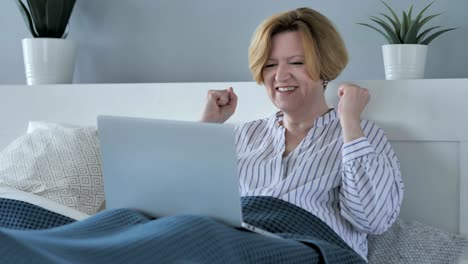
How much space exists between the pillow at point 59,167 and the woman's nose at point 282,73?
59cm

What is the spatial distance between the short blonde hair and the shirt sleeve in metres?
0.28

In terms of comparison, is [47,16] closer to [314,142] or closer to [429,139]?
[314,142]

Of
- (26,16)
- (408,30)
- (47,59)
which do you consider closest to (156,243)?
(408,30)

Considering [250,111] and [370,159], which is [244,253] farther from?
[250,111]

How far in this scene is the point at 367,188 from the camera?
5.98ft

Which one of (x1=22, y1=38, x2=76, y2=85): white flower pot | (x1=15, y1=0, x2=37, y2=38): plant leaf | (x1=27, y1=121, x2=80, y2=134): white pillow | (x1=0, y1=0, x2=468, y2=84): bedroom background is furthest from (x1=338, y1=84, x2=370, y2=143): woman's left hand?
(x1=15, y1=0, x2=37, y2=38): plant leaf

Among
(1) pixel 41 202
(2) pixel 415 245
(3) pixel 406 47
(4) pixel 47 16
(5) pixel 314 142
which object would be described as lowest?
(2) pixel 415 245

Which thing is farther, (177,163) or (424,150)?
(424,150)

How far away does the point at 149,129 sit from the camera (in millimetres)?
1484

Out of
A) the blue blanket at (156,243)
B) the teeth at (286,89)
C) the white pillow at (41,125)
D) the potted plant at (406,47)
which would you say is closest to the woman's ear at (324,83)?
the teeth at (286,89)

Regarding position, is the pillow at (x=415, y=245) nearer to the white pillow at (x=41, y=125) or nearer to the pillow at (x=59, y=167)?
the pillow at (x=59, y=167)

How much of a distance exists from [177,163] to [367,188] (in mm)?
547

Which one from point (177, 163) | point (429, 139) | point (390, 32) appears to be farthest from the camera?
→ point (390, 32)

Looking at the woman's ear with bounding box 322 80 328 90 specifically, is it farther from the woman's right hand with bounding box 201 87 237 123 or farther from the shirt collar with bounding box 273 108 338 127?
the woman's right hand with bounding box 201 87 237 123
